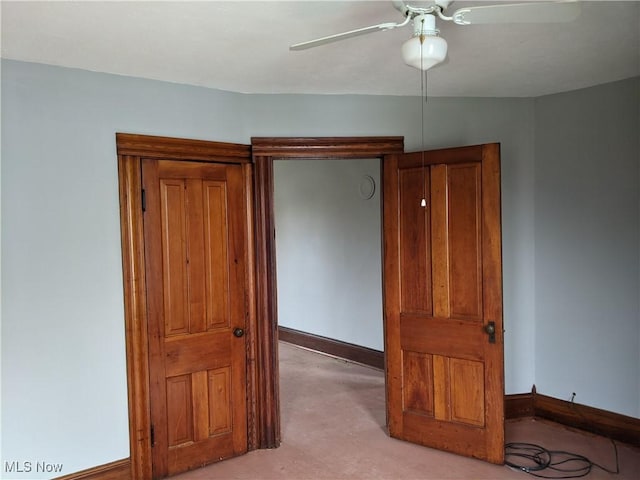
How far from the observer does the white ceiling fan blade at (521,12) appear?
1.67 metres

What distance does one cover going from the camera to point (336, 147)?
3473 mm

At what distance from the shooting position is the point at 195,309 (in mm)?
3205

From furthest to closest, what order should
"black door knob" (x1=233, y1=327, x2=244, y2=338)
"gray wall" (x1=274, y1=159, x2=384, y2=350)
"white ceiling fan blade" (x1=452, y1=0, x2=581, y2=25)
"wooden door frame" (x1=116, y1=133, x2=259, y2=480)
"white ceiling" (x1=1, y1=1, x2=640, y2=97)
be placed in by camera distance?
"gray wall" (x1=274, y1=159, x2=384, y2=350)
"black door knob" (x1=233, y1=327, x2=244, y2=338)
"wooden door frame" (x1=116, y1=133, x2=259, y2=480)
"white ceiling" (x1=1, y1=1, x2=640, y2=97)
"white ceiling fan blade" (x1=452, y1=0, x2=581, y2=25)

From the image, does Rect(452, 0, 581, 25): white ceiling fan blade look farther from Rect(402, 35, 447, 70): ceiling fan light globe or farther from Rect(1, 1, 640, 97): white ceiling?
Rect(1, 1, 640, 97): white ceiling

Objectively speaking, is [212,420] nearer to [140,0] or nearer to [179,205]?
[179,205]

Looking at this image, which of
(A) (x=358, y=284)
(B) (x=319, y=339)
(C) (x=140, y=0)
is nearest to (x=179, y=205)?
(C) (x=140, y=0)

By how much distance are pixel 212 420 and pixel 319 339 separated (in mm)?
2713

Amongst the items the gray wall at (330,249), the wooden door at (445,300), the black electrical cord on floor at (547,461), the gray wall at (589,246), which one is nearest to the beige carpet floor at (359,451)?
the black electrical cord on floor at (547,461)

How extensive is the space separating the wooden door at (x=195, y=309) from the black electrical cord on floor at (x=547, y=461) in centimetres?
174

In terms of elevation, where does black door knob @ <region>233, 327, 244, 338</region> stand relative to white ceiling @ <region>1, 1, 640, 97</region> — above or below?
below

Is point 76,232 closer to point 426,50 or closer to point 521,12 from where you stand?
point 426,50

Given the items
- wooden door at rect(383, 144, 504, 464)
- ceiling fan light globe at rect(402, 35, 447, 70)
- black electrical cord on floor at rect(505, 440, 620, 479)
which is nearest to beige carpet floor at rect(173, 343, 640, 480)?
black electrical cord on floor at rect(505, 440, 620, 479)

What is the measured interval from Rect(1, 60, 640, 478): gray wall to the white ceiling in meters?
0.13

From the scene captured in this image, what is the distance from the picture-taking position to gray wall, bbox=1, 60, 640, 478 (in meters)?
2.62
